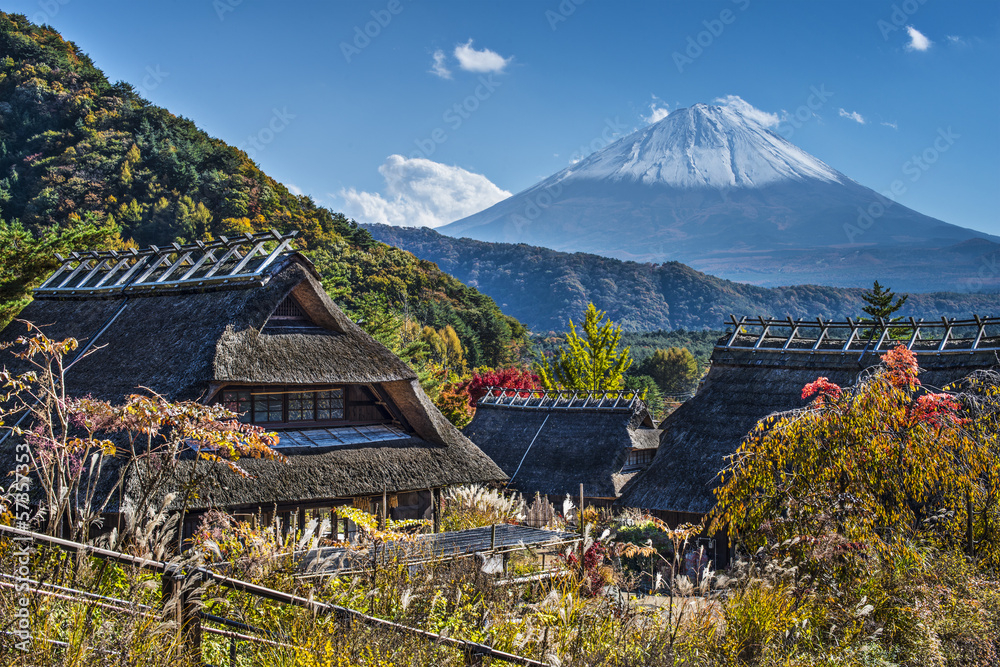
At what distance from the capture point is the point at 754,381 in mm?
17875

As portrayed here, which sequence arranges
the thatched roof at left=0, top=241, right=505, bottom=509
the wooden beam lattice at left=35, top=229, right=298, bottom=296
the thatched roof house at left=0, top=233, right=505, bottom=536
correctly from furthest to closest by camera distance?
1. the wooden beam lattice at left=35, top=229, right=298, bottom=296
2. the thatched roof house at left=0, top=233, right=505, bottom=536
3. the thatched roof at left=0, top=241, right=505, bottom=509

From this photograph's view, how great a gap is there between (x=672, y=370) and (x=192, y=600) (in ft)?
201

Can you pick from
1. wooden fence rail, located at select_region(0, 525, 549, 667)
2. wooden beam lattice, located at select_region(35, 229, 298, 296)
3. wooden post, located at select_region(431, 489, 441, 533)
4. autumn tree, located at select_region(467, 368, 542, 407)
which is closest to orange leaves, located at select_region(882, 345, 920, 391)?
wooden fence rail, located at select_region(0, 525, 549, 667)

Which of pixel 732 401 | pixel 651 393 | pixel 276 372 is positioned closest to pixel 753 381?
pixel 732 401

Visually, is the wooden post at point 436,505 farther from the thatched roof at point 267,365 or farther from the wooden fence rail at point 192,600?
the wooden fence rail at point 192,600

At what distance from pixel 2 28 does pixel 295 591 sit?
65.3 meters

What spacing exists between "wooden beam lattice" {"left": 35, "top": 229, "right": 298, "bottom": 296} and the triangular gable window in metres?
0.77

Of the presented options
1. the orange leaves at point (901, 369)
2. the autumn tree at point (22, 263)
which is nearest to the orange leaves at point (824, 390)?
the orange leaves at point (901, 369)

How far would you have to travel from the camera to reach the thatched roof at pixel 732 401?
15633mm

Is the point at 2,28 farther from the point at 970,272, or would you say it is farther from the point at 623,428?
the point at 970,272

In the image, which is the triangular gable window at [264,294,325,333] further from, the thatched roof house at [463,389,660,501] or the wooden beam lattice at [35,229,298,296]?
the thatched roof house at [463,389,660,501]

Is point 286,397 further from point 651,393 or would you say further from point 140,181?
point 651,393

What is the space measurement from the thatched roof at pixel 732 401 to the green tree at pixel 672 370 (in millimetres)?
45422

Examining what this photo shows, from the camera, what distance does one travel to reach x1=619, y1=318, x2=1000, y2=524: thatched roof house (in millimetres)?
15586
